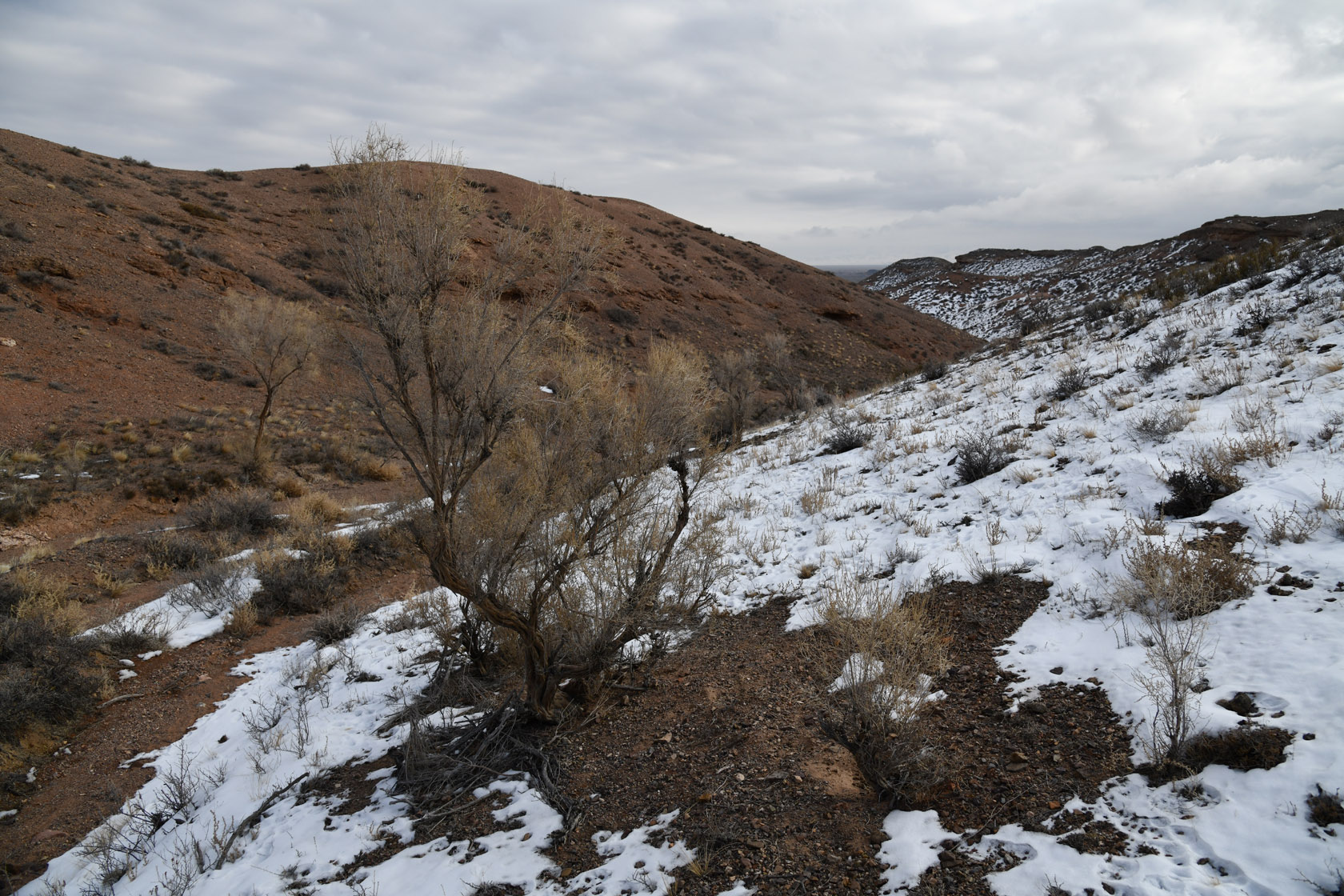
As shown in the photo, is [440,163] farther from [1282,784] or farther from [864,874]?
[1282,784]

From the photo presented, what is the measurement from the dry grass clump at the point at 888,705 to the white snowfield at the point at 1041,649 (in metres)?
0.23

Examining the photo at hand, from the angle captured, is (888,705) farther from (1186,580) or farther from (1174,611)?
(1186,580)

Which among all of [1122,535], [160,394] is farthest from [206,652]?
[160,394]

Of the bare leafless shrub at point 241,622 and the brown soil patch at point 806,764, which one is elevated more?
the brown soil patch at point 806,764

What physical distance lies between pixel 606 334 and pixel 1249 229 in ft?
152

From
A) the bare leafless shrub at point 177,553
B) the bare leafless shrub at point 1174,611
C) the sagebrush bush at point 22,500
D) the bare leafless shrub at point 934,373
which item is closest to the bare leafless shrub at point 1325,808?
the bare leafless shrub at point 1174,611

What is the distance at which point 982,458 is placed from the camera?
7449 millimetres

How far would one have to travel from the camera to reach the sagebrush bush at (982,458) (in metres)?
7.32

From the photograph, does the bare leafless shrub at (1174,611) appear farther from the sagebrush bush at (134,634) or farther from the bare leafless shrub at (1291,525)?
the sagebrush bush at (134,634)

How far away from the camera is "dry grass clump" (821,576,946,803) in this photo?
10.5ft

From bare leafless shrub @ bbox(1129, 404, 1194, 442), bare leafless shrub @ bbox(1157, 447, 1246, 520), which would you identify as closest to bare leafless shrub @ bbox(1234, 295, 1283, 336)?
bare leafless shrub @ bbox(1129, 404, 1194, 442)

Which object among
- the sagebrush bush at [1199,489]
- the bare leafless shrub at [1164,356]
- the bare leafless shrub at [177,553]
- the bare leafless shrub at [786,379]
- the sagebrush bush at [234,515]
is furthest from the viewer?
the bare leafless shrub at [786,379]

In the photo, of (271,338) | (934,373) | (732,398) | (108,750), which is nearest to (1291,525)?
(108,750)

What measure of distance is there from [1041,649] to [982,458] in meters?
3.88
